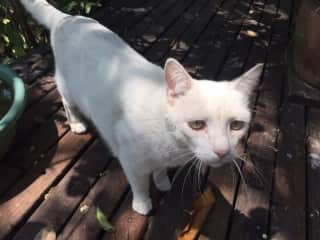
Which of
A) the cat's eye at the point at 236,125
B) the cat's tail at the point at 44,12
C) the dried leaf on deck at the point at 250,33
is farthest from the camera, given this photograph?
the dried leaf on deck at the point at 250,33

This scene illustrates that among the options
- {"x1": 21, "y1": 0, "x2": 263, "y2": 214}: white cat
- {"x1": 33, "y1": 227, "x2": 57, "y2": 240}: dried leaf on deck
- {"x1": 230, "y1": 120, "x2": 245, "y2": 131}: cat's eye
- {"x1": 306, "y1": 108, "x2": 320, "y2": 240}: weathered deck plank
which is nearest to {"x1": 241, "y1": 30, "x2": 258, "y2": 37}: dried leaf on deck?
{"x1": 306, "y1": 108, "x2": 320, "y2": 240}: weathered deck plank

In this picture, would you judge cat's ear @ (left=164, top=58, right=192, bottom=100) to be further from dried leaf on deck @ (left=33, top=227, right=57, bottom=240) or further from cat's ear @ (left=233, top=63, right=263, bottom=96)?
dried leaf on deck @ (left=33, top=227, right=57, bottom=240)

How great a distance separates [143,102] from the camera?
5.89ft

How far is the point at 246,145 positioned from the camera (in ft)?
8.57

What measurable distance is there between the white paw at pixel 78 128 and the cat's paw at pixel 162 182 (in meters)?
0.67

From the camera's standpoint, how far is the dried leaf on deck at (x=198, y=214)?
201cm

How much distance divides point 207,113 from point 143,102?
38 cm

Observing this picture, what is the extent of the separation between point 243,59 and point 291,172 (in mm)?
1477

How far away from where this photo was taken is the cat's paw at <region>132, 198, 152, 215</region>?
2098mm

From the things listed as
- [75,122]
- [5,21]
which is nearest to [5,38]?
[5,21]

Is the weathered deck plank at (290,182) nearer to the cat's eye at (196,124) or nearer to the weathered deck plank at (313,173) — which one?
the weathered deck plank at (313,173)

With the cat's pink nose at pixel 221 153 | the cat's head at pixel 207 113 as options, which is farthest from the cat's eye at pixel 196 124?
the cat's pink nose at pixel 221 153

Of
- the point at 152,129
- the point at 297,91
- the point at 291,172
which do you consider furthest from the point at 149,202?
the point at 297,91

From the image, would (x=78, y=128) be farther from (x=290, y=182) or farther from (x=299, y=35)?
(x=299, y=35)
